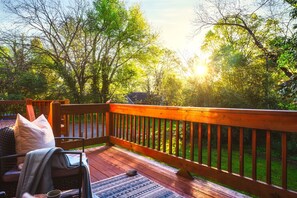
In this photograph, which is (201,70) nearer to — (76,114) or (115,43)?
(76,114)

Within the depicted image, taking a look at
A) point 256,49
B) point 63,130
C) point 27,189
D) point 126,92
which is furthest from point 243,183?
point 126,92

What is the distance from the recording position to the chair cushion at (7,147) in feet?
5.74

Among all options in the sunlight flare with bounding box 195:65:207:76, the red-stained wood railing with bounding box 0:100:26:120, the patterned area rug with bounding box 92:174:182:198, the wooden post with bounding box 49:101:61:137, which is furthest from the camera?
the red-stained wood railing with bounding box 0:100:26:120

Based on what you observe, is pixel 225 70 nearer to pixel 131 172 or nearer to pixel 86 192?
pixel 131 172

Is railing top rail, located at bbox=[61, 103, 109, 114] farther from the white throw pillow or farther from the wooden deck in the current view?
the white throw pillow

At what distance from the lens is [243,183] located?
2.16m

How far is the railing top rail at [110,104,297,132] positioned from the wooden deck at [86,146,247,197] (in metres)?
0.77

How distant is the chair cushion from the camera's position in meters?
1.75

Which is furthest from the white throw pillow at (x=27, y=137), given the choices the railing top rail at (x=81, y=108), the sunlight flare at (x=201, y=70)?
the sunlight flare at (x=201, y=70)

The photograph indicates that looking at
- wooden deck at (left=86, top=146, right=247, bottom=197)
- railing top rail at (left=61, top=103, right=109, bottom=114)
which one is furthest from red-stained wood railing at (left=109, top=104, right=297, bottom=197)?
railing top rail at (left=61, top=103, right=109, bottom=114)

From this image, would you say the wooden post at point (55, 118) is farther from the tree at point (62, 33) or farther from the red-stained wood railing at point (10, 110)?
the tree at point (62, 33)

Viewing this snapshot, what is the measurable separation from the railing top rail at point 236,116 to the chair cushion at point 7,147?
190cm

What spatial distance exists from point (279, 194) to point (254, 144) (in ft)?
1.59

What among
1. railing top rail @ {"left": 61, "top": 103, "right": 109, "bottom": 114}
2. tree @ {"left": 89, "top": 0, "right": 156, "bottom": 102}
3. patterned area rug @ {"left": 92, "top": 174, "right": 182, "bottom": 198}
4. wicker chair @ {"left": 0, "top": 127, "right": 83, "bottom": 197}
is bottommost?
patterned area rug @ {"left": 92, "top": 174, "right": 182, "bottom": 198}
